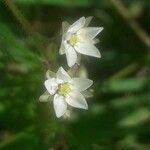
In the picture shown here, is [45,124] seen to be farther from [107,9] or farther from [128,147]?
[107,9]

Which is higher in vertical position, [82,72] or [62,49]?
[82,72]

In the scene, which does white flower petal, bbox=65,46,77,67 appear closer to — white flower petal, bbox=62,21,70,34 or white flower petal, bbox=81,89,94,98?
white flower petal, bbox=62,21,70,34

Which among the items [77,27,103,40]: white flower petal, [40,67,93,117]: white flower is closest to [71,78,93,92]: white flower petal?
[40,67,93,117]: white flower

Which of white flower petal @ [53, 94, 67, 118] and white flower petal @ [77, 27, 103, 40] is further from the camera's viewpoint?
white flower petal @ [77, 27, 103, 40]

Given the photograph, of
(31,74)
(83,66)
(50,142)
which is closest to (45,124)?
(50,142)

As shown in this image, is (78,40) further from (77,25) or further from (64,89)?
(64,89)

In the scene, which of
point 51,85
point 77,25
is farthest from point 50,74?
point 77,25
